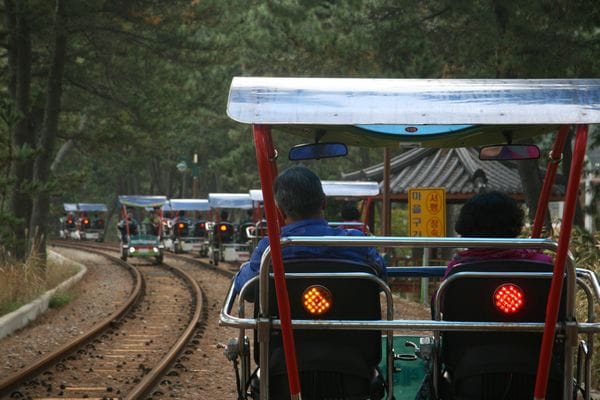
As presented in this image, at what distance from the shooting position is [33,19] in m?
21.4

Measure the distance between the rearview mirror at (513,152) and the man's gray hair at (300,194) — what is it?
1.29 m

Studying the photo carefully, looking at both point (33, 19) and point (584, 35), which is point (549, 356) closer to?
point (584, 35)

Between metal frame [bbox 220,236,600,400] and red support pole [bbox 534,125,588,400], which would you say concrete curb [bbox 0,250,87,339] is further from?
red support pole [bbox 534,125,588,400]

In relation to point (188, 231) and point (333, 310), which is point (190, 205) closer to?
point (188, 231)

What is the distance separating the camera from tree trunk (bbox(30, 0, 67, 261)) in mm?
22031

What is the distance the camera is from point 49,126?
23938 mm

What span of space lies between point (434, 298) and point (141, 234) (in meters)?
30.7

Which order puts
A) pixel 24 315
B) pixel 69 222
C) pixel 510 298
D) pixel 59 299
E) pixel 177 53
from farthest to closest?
pixel 69 222 → pixel 177 53 → pixel 59 299 → pixel 24 315 → pixel 510 298

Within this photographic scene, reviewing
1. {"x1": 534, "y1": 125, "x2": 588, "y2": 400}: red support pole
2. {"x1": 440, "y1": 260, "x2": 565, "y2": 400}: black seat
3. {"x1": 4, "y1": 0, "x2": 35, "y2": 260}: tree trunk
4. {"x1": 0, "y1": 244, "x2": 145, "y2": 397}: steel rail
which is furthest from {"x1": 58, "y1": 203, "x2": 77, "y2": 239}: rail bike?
{"x1": 534, "y1": 125, "x2": 588, "y2": 400}: red support pole

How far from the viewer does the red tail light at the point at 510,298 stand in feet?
16.0

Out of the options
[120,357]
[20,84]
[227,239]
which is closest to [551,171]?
[120,357]

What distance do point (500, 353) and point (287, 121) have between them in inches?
58.5

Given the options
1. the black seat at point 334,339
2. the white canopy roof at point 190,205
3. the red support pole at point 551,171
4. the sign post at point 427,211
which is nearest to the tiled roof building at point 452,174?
the sign post at point 427,211

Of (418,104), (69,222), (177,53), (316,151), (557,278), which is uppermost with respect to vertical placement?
(177,53)
